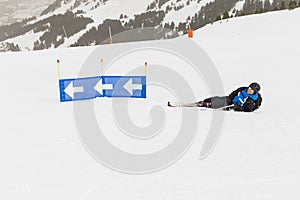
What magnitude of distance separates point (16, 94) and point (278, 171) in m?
8.67

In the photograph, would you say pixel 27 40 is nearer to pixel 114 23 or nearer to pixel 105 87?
pixel 114 23

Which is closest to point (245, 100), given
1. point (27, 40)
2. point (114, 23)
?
point (114, 23)

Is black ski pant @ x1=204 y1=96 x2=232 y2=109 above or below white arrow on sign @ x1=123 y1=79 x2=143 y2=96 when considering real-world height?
below

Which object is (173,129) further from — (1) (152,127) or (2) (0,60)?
(2) (0,60)

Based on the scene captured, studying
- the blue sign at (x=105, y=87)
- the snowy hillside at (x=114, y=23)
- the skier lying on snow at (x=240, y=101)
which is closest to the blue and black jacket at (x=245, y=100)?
the skier lying on snow at (x=240, y=101)

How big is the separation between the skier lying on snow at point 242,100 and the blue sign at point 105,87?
2.13 meters

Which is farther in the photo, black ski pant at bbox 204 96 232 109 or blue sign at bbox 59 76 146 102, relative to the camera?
blue sign at bbox 59 76 146 102

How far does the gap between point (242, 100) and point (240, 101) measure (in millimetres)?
56

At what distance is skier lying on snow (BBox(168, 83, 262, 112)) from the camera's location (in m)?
7.81

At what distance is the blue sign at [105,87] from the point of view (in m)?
9.03

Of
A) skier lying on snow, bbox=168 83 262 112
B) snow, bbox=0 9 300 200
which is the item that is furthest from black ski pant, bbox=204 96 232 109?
snow, bbox=0 9 300 200

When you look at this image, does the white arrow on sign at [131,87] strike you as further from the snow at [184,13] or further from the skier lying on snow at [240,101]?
the snow at [184,13]

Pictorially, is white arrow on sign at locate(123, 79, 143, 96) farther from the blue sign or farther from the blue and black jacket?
the blue and black jacket

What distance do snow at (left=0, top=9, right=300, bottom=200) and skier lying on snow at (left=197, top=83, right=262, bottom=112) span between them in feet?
0.79
